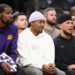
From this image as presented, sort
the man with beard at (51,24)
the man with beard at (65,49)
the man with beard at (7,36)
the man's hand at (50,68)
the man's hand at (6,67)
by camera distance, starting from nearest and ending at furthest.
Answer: the man's hand at (6,67)
the man with beard at (7,36)
the man's hand at (50,68)
the man with beard at (65,49)
the man with beard at (51,24)

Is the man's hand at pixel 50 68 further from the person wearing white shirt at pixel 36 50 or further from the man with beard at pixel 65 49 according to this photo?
the man with beard at pixel 65 49

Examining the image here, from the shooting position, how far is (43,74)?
8.33 metres

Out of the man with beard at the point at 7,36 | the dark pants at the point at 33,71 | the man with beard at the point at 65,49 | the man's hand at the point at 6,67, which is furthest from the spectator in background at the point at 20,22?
the man's hand at the point at 6,67

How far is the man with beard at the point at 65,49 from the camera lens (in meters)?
8.75

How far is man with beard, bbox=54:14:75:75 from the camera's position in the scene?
8750mm

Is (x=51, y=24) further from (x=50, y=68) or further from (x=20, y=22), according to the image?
(x=50, y=68)

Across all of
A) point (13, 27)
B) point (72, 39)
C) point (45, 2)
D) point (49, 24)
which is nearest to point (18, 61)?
point (13, 27)

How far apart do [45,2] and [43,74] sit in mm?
8311

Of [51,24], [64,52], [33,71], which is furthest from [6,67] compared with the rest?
[51,24]

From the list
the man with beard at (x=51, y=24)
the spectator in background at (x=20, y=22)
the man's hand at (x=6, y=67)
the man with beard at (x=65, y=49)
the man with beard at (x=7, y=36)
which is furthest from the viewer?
the man with beard at (x=51, y=24)

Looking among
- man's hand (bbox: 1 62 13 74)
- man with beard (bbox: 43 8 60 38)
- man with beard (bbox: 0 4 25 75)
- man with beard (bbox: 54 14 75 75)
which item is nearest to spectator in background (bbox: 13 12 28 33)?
man with beard (bbox: 43 8 60 38)

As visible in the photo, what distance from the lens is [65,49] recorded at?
8.89 m

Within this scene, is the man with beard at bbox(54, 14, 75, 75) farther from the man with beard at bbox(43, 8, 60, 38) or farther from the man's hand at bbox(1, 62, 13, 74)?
the man's hand at bbox(1, 62, 13, 74)

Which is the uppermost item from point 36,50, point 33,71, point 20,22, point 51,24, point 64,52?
point 20,22
